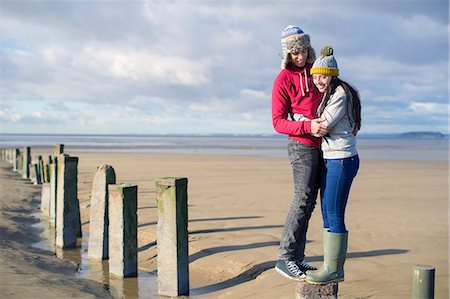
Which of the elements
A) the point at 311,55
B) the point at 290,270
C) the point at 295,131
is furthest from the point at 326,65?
the point at 290,270

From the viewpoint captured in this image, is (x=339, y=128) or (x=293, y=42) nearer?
(x=339, y=128)

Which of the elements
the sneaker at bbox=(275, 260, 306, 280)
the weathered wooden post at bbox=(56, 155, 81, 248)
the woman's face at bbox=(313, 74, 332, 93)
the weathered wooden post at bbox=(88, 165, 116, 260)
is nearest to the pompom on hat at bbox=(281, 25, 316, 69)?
the woman's face at bbox=(313, 74, 332, 93)

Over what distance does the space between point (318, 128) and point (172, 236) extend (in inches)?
91.2

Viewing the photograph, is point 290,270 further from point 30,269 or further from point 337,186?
point 30,269

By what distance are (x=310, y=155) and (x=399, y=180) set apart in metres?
13.3

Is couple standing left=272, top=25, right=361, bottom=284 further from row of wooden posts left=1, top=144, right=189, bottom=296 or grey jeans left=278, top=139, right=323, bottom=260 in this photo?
row of wooden posts left=1, top=144, right=189, bottom=296

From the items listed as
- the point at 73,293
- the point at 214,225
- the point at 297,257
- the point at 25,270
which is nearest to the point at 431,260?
the point at 297,257

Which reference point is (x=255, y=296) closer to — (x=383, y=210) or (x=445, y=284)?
(x=445, y=284)

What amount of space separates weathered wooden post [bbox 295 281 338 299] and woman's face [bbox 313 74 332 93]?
5.18ft

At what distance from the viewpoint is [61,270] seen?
6.63m

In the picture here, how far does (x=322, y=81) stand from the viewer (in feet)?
13.3

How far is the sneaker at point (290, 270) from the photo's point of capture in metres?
4.24

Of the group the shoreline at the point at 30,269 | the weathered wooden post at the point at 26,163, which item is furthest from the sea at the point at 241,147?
the shoreline at the point at 30,269

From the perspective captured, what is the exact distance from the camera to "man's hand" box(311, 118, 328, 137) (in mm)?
3908
